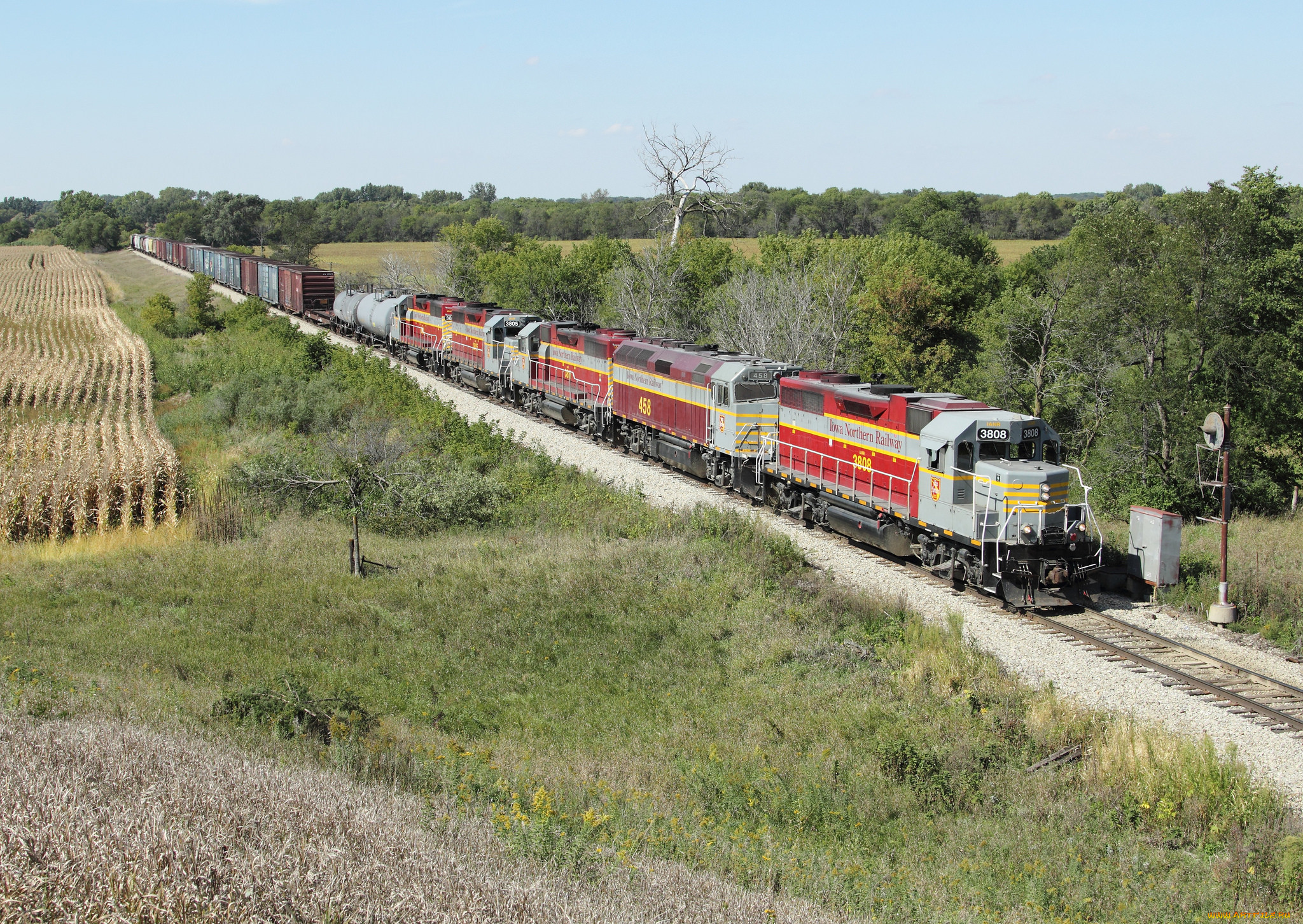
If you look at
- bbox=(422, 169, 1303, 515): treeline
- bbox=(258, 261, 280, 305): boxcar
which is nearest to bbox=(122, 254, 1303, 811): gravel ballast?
bbox=(422, 169, 1303, 515): treeline

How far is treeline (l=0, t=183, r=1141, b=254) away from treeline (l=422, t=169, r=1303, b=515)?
37.9m

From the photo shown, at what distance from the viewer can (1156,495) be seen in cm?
2664

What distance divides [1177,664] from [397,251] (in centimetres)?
12478

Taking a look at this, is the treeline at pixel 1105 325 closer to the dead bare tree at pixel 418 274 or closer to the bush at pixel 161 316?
the dead bare tree at pixel 418 274

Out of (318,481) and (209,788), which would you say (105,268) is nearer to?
(318,481)

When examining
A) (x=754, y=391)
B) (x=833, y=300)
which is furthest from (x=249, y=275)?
(x=754, y=391)

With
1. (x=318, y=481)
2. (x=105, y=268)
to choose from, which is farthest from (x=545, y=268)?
(x=105, y=268)

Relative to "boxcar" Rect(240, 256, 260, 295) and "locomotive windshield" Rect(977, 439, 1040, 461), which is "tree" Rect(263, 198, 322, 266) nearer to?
"boxcar" Rect(240, 256, 260, 295)

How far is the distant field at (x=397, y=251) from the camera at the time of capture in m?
101

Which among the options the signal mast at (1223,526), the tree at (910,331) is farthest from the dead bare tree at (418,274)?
the signal mast at (1223,526)

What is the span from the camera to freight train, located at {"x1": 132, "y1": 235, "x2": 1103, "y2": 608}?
17.9 meters

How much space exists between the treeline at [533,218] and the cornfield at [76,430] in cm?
4933

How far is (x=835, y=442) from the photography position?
22406mm

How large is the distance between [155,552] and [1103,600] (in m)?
19.9
